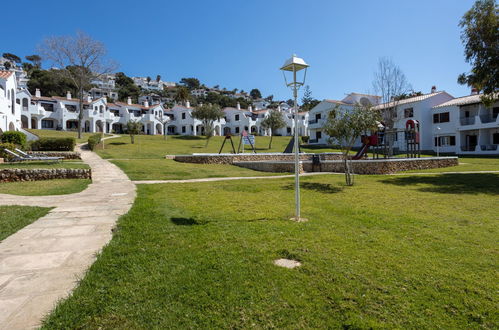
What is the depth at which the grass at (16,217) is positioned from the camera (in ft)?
17.7

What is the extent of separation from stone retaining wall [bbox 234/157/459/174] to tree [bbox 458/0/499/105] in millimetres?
6102

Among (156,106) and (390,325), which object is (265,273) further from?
(156,106)

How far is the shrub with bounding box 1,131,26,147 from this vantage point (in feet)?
71.4

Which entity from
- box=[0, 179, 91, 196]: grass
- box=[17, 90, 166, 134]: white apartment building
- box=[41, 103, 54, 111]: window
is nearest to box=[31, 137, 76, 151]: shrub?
box=[0, 179, 91, 196]: grass

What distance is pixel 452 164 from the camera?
74.0 feet

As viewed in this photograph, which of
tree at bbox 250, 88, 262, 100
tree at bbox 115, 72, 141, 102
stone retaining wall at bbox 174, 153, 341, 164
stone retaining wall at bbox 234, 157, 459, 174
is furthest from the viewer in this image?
tree at bbox 250, 88, 262, 100

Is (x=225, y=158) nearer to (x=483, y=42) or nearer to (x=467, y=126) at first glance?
(x=483, y=42)

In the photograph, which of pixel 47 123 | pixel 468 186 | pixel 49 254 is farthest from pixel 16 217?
pixel 47 123

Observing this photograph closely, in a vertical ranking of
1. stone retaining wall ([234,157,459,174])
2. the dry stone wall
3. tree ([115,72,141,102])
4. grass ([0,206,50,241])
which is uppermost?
tree ([115,72,141,102])

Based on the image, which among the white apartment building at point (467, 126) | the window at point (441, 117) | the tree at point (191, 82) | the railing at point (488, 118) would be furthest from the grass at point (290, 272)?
the tree at point (191, 82)

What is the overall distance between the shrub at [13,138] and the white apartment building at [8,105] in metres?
3.74

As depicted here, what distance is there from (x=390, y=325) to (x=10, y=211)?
7.83 meters

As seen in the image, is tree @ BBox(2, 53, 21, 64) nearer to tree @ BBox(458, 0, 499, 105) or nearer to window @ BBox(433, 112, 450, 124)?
window @ BBox(433, 112, 450, 124)

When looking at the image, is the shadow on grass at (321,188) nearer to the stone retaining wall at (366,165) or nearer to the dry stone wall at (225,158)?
the stone retaining wall at (366,165)
